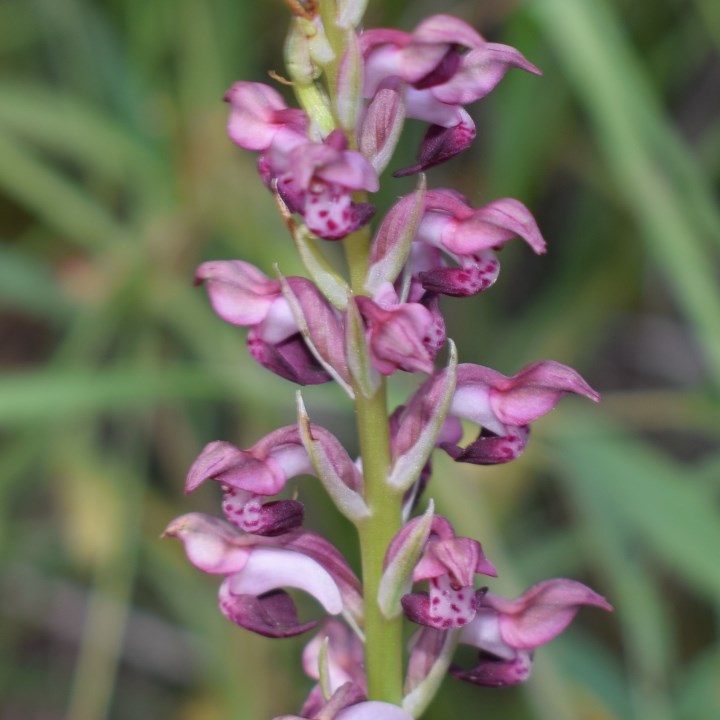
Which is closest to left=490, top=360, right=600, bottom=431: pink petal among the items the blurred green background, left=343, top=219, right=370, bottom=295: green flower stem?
left=343, top=219, right=370, bottom=295: green flower stem

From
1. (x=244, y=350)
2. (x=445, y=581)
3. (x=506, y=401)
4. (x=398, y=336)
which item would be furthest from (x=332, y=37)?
(x=244, y=350)

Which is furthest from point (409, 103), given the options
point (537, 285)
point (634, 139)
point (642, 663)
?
point (537, 285)

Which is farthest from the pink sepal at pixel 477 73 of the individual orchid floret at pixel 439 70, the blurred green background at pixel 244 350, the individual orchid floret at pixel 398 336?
the blurred green background at pixel 244 350

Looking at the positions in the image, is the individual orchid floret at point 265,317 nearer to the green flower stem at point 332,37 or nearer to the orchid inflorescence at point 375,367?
the orchid inflorescence at point 375,367

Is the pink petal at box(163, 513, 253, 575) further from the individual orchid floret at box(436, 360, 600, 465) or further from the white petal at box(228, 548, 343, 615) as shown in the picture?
the individual orchid floret at box(436, 360, 600, 465)

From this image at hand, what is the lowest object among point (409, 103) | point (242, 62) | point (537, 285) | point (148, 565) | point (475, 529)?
point (148, 565)

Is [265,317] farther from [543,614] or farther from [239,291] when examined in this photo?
[543,614]

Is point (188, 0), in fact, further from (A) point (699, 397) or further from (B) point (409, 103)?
(B) point (409, 103)
